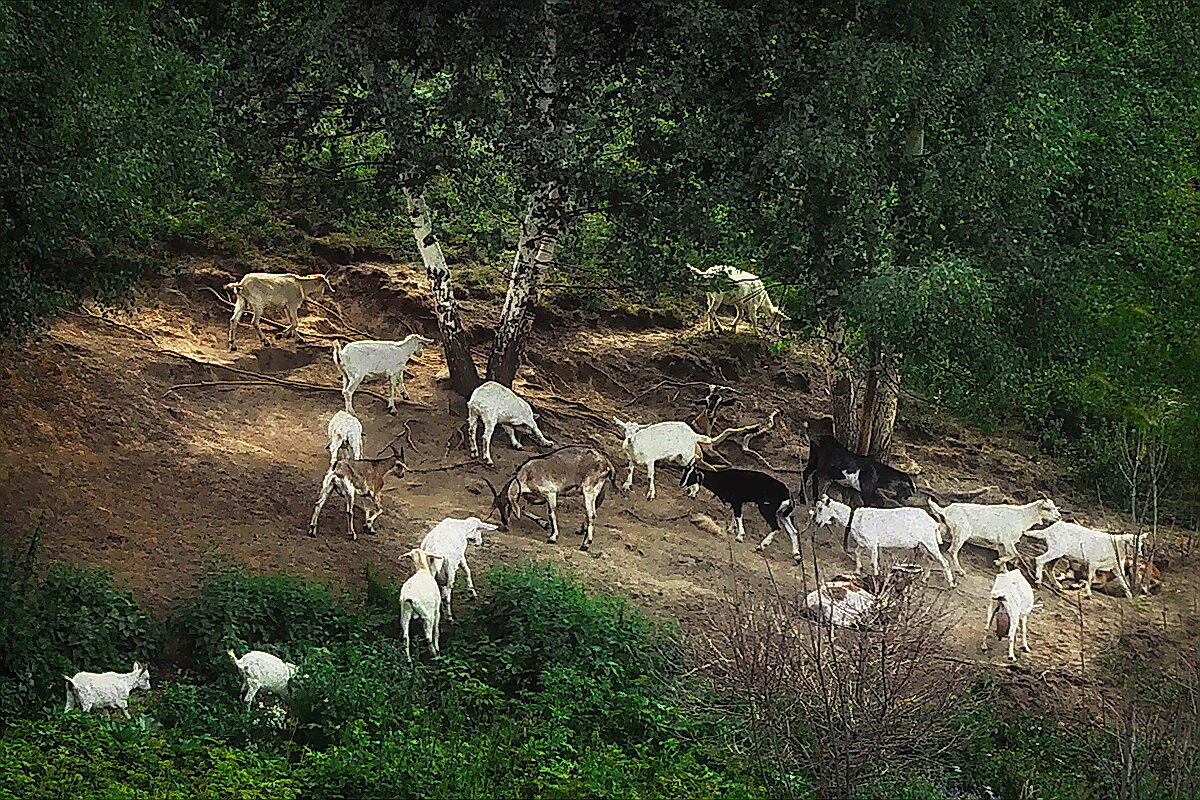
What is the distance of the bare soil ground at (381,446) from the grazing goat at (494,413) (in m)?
0.21

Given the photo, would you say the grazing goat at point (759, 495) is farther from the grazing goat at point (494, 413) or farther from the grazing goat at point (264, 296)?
the grazing goat at point (264, 296)

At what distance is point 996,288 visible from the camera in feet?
36.2

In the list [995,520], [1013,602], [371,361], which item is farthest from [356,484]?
[995,520]

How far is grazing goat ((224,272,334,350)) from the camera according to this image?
47.0 ft

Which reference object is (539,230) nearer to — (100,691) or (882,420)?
(882,420)

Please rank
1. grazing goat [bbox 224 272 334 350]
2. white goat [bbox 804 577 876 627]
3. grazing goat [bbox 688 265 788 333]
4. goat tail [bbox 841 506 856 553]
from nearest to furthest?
white goat [bbox 804 577 876 627] < goat tail [bbox 841 506 856 553] < grazing goat [bbox 224 272 334 350] < grazing goat [bbox 688 265 788 333]

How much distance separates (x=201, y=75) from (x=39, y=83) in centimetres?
155

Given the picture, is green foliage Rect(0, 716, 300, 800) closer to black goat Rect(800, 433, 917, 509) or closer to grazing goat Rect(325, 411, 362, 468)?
grazing goat Rect(325, 411, 362, 468)

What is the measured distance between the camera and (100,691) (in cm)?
856

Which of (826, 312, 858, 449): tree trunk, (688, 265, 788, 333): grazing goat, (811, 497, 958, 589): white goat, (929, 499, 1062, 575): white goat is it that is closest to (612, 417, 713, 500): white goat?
(811, 497, 958, 589): white goat

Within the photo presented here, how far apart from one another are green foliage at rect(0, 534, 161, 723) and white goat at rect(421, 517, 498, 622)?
2.01 m

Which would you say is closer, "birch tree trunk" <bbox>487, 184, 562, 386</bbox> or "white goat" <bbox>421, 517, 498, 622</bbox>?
"white goat" <bbox>421, 517, 498, 622</bbox>

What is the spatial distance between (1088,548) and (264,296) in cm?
824

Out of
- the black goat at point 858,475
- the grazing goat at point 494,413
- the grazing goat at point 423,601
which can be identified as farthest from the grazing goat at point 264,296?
the black goat at point 858,475
